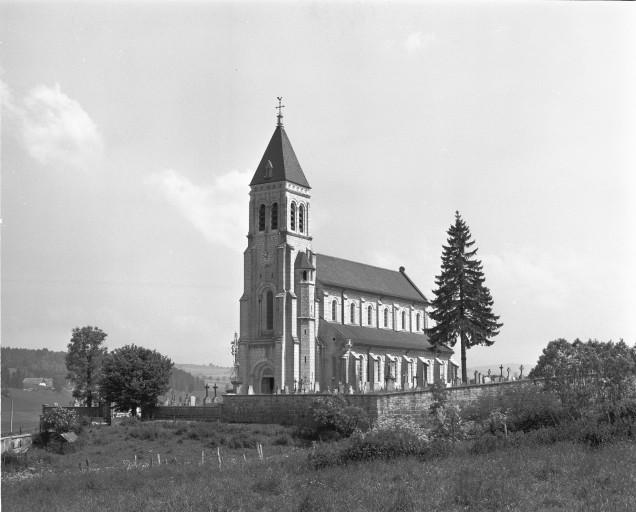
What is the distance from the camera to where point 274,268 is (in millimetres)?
64562

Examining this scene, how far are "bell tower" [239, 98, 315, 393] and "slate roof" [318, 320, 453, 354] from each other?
10.1 ft

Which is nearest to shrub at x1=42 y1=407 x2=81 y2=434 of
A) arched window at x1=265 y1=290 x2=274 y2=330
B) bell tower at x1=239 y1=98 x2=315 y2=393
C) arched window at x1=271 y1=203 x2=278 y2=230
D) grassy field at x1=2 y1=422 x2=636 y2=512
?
bell tower at x1=239 y1=98 x2=315 y2=393

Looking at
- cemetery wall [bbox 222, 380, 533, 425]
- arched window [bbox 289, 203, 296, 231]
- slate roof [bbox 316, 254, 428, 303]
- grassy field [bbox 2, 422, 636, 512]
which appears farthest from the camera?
slate roof [bbox 316, 254, 428, 303]

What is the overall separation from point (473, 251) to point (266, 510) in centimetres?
4619

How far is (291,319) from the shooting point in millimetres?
62969

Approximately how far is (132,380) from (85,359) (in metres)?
11.0

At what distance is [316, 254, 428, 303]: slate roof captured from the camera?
7006 centimetres

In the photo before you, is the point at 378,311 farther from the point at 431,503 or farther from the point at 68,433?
the point at 431,503

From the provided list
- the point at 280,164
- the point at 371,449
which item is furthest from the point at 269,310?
the point at 371,449

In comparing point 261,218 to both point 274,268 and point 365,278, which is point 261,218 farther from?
point 365,278

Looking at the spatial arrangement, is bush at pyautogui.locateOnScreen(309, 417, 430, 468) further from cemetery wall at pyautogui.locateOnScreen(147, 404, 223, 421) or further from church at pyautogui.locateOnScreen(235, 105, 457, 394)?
church at pyautogui.locateOnScreen(235, 105, 457, 394)

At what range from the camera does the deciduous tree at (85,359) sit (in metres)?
64.6

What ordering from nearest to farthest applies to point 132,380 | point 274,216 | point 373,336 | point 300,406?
1. point 300,406
2. point 132,380
3. point 274,216
4. point 373,336

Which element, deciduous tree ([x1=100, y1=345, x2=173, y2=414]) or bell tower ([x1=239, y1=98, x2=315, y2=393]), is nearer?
deciduous tree ([x1=100, y1=345, x2=173, y2=414])
